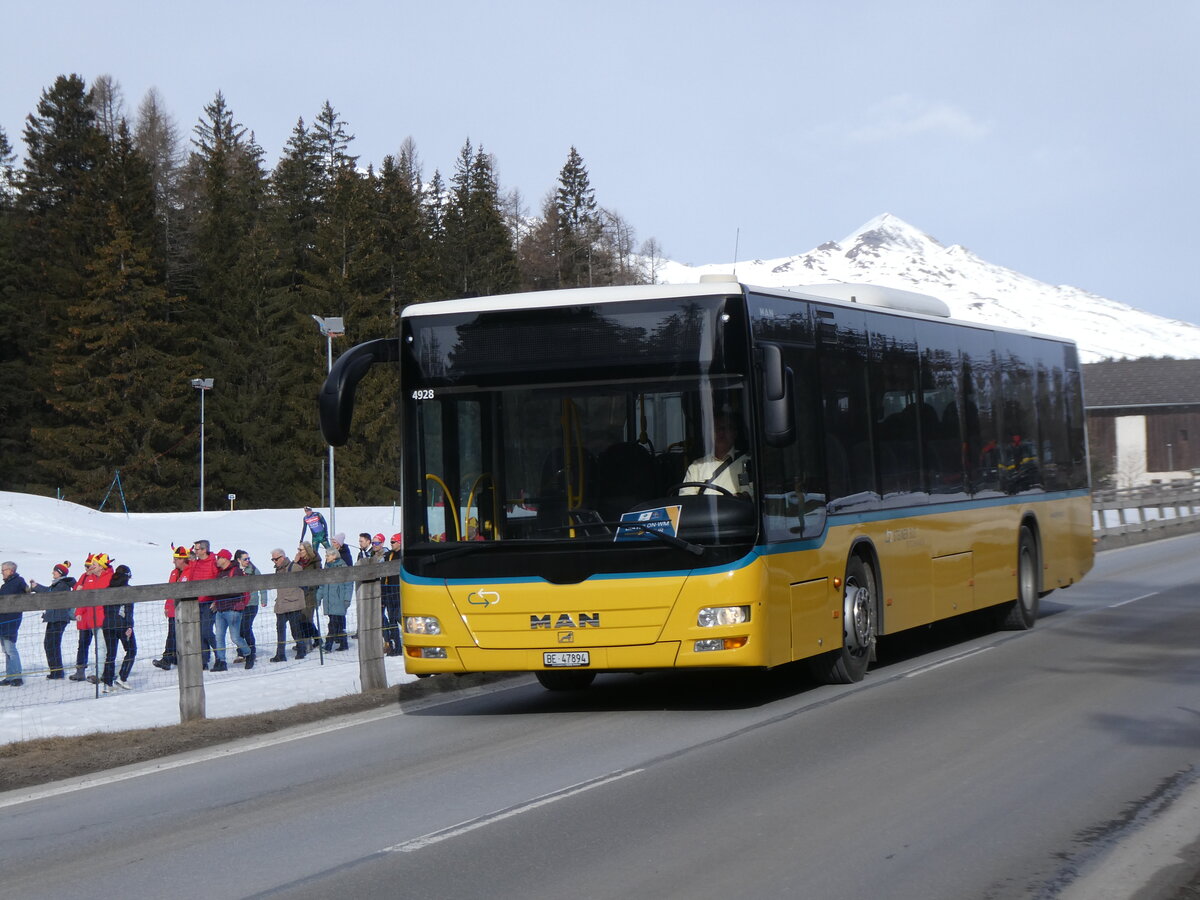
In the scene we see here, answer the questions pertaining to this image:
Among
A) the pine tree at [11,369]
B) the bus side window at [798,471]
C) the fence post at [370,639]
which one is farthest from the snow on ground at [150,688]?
the pine tree at [11,369]

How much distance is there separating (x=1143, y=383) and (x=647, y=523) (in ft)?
376

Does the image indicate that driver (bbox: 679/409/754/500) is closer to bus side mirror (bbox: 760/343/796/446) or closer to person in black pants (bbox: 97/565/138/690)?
bus side mirror (bbox: 760/343/796/446)

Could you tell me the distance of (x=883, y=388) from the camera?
13.6 meters

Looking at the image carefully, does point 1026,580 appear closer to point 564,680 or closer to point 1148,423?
point 564,680

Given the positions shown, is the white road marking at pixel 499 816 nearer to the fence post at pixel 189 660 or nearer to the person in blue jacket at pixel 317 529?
the fence post at pixel 189 660

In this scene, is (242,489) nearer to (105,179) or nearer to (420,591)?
(105,179)

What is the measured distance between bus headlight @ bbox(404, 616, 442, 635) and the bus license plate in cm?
84

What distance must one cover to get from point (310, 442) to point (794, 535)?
76390 millimetres

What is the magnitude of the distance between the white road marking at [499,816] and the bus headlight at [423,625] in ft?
8.97

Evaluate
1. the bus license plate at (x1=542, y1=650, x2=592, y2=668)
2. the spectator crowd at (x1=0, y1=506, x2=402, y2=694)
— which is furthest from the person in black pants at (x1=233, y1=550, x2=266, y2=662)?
the bus license plate at (x1=542, y1=650, x2=592, y2=668)

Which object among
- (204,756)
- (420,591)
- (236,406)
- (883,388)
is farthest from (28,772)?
(236,406)

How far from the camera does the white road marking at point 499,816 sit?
23.5 feet

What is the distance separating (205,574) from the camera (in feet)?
64.7

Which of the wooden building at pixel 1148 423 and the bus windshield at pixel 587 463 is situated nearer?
the bus windshield at pixel 587 463
